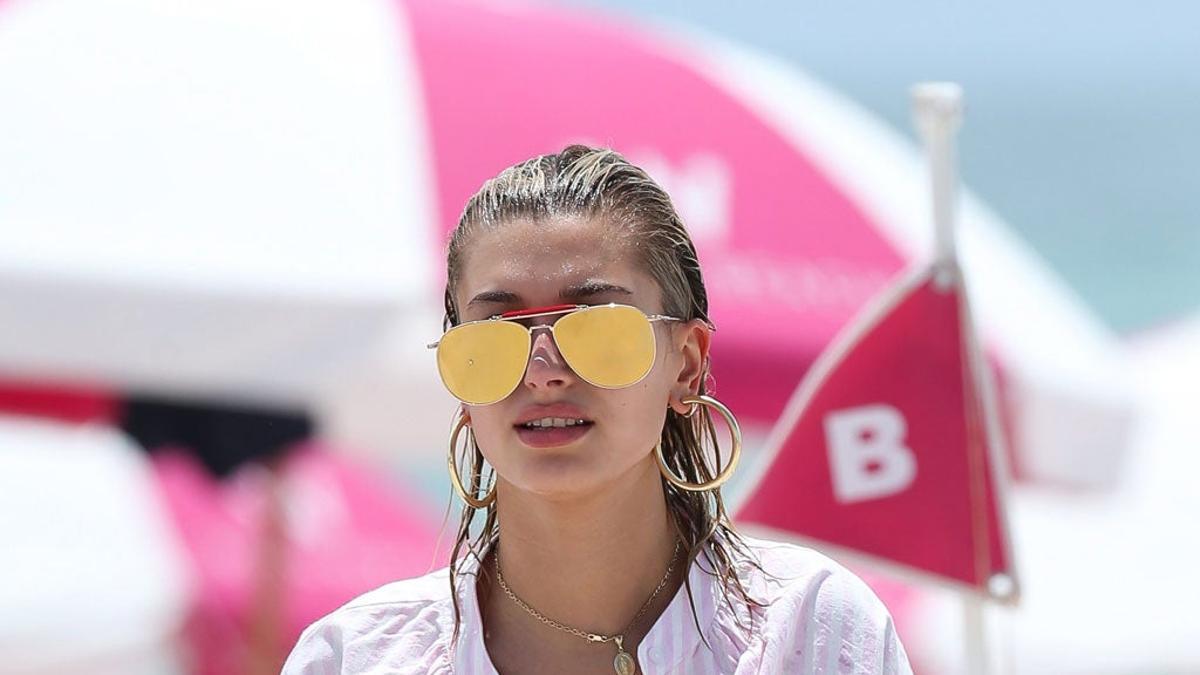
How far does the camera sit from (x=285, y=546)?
432 cm

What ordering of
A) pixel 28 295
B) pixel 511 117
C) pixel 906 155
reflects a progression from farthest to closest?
pixel 906 155 → pixel 511 117 → pixel 28 295

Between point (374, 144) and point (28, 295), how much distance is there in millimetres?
640

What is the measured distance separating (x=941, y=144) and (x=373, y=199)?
116cm

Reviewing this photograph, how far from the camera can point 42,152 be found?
10.3 ft

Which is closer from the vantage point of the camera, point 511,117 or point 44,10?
point 44,10

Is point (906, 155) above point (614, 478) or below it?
above

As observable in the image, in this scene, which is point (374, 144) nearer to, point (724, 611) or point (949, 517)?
point (949, 517)

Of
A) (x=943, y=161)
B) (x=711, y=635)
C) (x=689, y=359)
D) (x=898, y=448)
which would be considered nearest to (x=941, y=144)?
(x=943, y=161)

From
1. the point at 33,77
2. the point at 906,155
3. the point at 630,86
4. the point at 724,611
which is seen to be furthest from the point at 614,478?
the point at 906,155

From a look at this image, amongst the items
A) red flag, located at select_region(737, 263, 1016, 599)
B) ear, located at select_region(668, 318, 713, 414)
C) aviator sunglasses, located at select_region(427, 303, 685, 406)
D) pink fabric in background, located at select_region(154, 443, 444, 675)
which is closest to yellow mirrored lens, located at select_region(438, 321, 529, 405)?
aviator sunglasses, located at select_region(427, 303, 685, 406)

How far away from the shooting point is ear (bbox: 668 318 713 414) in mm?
1383

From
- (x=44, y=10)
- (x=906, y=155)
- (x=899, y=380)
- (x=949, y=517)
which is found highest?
(x=44, y=10)

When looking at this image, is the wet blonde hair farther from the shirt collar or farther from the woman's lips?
the woman's lips

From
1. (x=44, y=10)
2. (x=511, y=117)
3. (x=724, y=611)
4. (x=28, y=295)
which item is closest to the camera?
(x=724, y=611)
